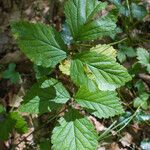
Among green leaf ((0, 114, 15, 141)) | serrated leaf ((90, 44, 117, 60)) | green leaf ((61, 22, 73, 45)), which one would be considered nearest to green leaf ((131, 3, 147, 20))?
green leaf ((61, 22, 73, 45))

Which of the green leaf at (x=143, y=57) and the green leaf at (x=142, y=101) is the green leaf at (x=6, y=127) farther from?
the green leaf at (x=143, y=57)

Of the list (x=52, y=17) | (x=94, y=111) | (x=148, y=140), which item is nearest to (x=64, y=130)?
(x=94, y=111)

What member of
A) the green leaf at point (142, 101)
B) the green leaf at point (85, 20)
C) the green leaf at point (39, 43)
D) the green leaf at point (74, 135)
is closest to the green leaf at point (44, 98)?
the green leaf at point (74, 135)

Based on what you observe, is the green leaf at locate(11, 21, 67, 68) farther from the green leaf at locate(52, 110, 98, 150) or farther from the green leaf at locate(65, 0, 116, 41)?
the green leaf at locate(52, 110, 98, 150)

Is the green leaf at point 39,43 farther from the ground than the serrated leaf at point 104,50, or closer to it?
farther from the ground

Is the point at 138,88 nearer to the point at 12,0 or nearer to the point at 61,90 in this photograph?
the point at 61,90

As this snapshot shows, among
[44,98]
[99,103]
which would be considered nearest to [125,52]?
[99,103]
